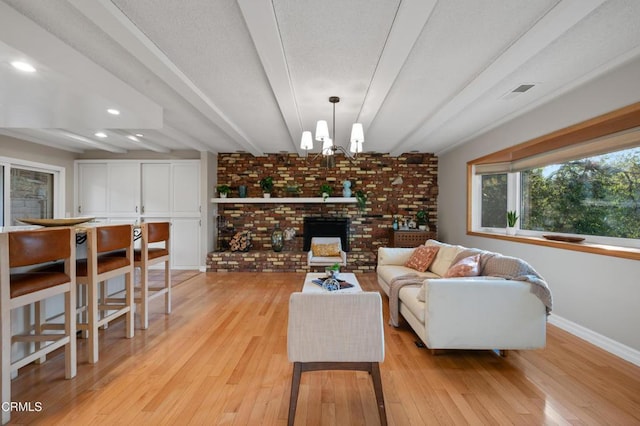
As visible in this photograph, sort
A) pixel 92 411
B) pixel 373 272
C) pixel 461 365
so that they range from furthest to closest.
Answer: pixel 373 272, pixel 461 365, pixel 92 411

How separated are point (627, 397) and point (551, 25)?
2.34 metres

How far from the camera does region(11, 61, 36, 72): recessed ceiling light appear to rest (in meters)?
2.01

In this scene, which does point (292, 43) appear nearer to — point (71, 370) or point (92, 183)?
point (71, 370)

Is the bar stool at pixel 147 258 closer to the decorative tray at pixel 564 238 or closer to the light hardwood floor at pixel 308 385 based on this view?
the light hardwood floor at pixel 308 385

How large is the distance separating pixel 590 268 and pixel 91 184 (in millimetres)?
7672

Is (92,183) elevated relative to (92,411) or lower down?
elevated

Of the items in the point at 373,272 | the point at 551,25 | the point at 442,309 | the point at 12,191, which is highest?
the point at 551,25

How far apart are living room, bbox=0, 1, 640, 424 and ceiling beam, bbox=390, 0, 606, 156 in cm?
1

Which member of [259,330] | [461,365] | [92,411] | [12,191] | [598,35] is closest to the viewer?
[92,411]

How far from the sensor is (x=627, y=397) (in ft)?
5.76

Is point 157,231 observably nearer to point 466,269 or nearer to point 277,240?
point 277,240

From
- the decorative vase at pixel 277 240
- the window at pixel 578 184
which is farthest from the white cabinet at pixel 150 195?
the window at pixel 578 184

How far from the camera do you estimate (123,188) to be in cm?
559

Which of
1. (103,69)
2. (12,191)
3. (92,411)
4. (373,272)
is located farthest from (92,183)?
(373,272)
